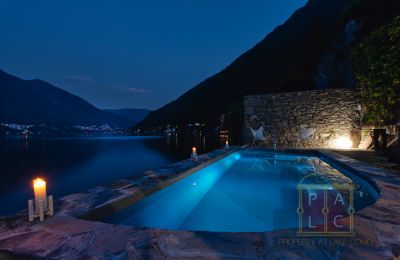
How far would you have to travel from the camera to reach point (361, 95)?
9.79 metres

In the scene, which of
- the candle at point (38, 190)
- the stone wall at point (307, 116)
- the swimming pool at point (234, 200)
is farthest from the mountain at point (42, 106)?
the candle at point (38, 190)

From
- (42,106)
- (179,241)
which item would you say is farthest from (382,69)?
(42,106)

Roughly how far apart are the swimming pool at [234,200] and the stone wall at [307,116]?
3.74m

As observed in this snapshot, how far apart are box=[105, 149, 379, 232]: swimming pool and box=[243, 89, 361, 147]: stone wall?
3.74 m

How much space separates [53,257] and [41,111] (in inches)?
6006

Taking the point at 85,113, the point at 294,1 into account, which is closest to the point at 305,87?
the point at 294,1

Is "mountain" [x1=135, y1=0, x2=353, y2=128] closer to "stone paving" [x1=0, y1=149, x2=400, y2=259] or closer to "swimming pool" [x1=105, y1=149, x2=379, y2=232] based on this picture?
"swimming pool" [x1=105, y1=149, x2=379, y2=232]

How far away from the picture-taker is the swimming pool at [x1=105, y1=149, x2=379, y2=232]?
3273 millimetres

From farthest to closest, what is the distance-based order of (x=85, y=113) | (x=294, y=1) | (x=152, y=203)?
1. (x=85, y=113)
2. (x=294, y=1)
3. (x=152, y=203)

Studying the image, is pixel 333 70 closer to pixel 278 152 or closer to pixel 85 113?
pixel 278 152

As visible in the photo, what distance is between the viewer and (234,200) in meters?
4.46

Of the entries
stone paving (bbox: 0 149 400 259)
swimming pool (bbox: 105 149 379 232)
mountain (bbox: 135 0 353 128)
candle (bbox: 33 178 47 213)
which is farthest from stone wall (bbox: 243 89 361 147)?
mountain (bbox: 135 0 353 128)

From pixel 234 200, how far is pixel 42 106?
165 meters

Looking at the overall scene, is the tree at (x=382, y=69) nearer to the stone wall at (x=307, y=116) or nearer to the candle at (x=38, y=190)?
the stone wall at (x=307, y=116)
